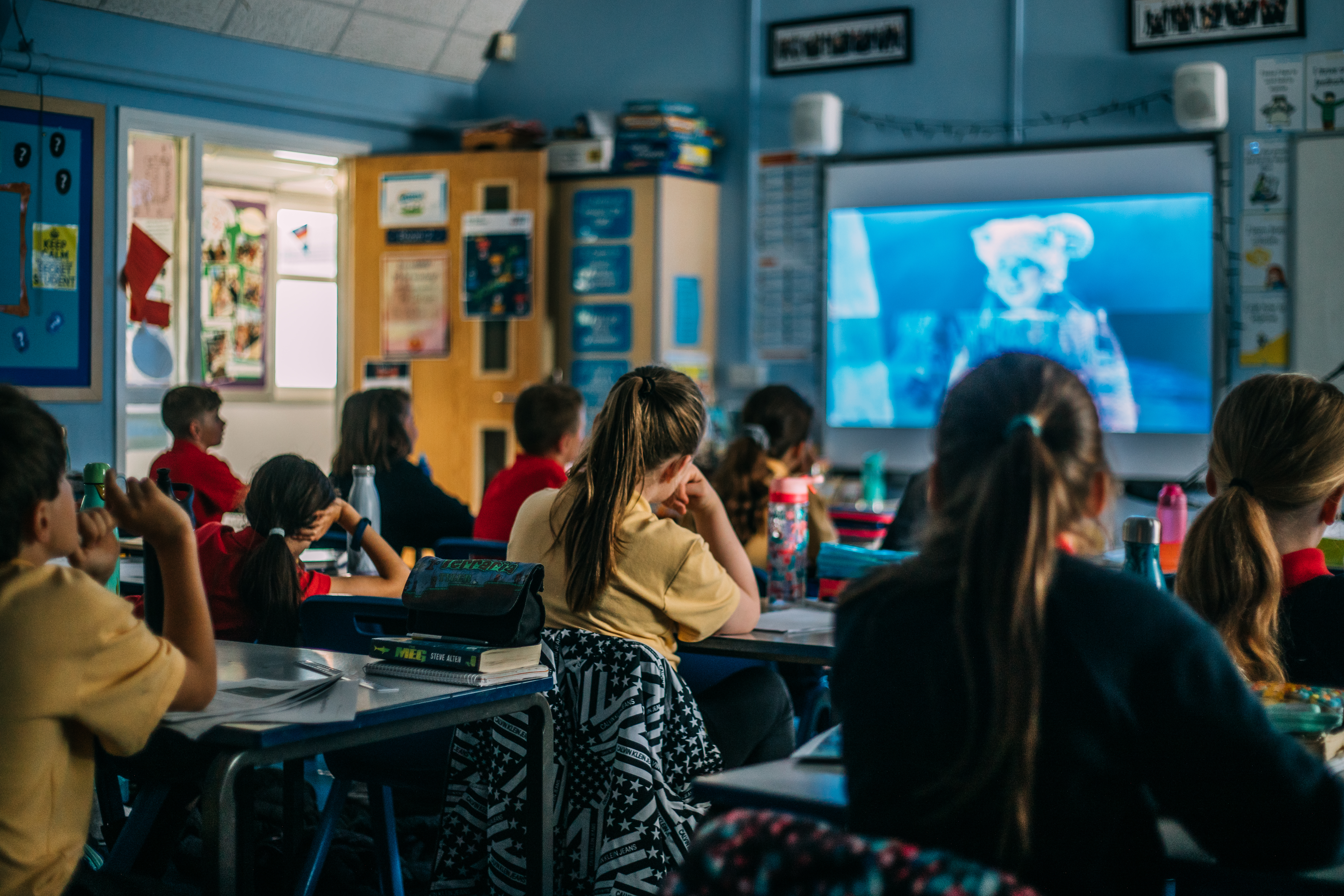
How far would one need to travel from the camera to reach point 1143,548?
2018 mm

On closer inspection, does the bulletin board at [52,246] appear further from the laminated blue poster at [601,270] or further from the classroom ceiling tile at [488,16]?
the laminated blue poster at [601,270]

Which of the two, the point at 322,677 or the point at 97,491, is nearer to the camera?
the point at 322,677

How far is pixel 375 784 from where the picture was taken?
2.68 metres

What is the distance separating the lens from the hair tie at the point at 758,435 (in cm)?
360

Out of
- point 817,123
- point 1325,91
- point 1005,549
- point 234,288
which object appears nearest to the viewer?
point 1005,549

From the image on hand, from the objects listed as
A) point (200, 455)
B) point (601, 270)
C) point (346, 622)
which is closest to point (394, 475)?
point (200, 455)

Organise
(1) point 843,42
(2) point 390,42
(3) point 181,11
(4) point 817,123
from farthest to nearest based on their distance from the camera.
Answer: (2) point 390,42 < (1) point 843,42 < (4) point 817,123 < (3) point 181,11

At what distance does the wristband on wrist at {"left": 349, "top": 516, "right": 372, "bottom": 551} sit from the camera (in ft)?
10.1

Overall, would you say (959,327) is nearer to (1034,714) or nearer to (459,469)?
(459,469)

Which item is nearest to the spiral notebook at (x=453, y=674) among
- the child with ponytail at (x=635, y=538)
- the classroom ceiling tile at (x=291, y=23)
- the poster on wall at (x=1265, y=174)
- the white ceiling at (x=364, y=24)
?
the child with ponytail at (x=635, y=538)

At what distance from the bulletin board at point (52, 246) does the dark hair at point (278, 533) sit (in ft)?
9.84

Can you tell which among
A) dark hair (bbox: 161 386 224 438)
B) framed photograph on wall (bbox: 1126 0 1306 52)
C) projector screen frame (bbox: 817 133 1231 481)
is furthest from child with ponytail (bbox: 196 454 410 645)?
framed photograph on wall (bbox: 1126 0 1306 52)

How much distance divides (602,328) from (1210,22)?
2.80 meters

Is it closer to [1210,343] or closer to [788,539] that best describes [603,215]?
[1210,343]
